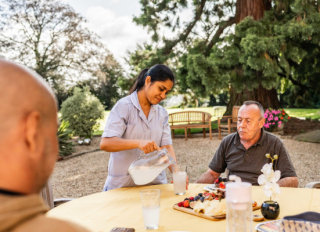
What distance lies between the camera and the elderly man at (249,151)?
2664 mm

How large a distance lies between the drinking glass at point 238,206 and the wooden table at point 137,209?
0.69 ft

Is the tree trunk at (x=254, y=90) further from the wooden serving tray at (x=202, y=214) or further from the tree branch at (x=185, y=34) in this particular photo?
the wooden serving tray at (x=202, y=214)

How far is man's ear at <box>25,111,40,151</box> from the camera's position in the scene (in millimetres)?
486

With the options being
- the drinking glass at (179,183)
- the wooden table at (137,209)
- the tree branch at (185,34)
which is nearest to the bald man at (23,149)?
the wooden table at (137,209)

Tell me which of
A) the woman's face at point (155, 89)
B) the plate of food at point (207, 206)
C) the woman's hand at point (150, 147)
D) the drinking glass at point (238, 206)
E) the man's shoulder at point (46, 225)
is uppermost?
the woman's face at point (155, 89)

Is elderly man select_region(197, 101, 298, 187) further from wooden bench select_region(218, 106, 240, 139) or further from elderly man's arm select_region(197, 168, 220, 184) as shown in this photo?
wooden bench select_region(218, 106, 240, 139)

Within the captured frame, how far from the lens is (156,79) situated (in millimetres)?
2334

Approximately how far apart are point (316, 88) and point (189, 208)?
47.4 ft

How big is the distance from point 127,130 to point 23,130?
1863mm

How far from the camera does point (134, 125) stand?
2.35 meters

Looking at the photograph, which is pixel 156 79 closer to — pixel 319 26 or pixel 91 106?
pixel 319 26

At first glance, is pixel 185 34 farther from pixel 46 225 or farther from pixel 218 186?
pixel 46 225

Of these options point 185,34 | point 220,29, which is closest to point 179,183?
point 185,34

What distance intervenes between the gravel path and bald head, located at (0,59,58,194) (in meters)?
5.53
